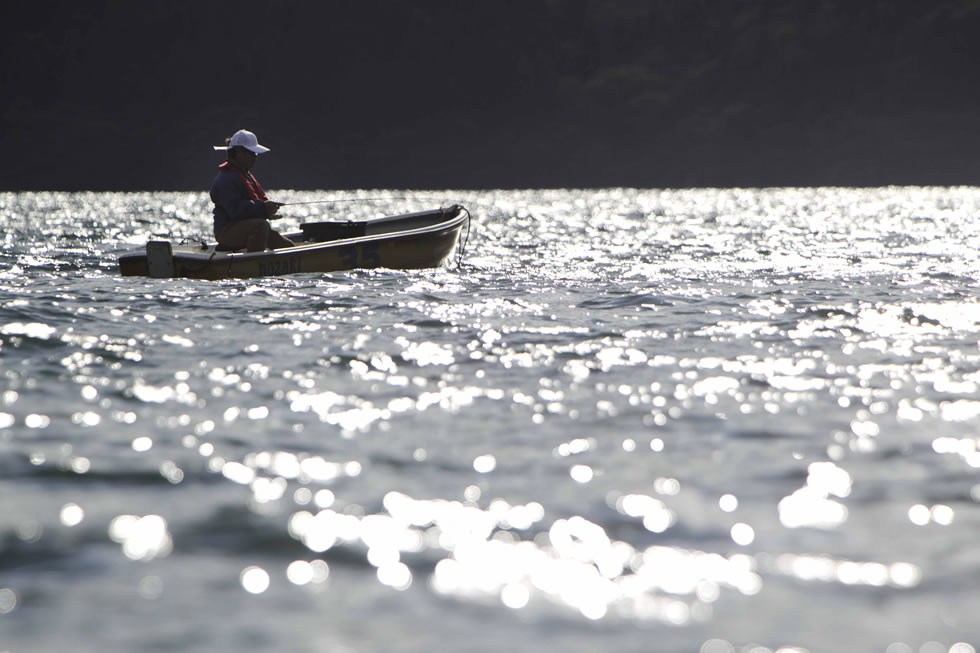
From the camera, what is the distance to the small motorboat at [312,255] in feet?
47.5

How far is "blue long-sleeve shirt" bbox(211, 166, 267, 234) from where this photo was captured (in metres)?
14.8

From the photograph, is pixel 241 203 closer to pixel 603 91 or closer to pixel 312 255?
pixel 312 255

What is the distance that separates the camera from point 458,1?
19075 centimetres

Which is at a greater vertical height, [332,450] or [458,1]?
[458,1]

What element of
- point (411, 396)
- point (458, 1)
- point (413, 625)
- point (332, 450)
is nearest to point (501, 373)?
point (411, 396)

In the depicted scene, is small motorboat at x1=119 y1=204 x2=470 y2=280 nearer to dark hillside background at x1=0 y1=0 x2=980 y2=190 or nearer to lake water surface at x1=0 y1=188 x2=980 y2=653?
lake water surface at x1=0 y1=188 x2=980 y2=653

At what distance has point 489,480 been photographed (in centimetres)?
532

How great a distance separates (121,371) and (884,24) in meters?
205

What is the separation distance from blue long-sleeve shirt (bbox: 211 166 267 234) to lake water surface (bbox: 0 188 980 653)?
13.3 ft

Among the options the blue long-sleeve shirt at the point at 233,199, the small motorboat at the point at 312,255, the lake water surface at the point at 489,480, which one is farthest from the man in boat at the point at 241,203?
the lake water surface at the point at 489,480

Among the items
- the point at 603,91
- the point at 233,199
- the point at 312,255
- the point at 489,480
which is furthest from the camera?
the point at 603,91

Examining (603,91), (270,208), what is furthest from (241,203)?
(603,91)

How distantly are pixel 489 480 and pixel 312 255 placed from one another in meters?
10.3

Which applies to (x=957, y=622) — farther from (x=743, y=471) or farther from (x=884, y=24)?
(x=884, y=24)
